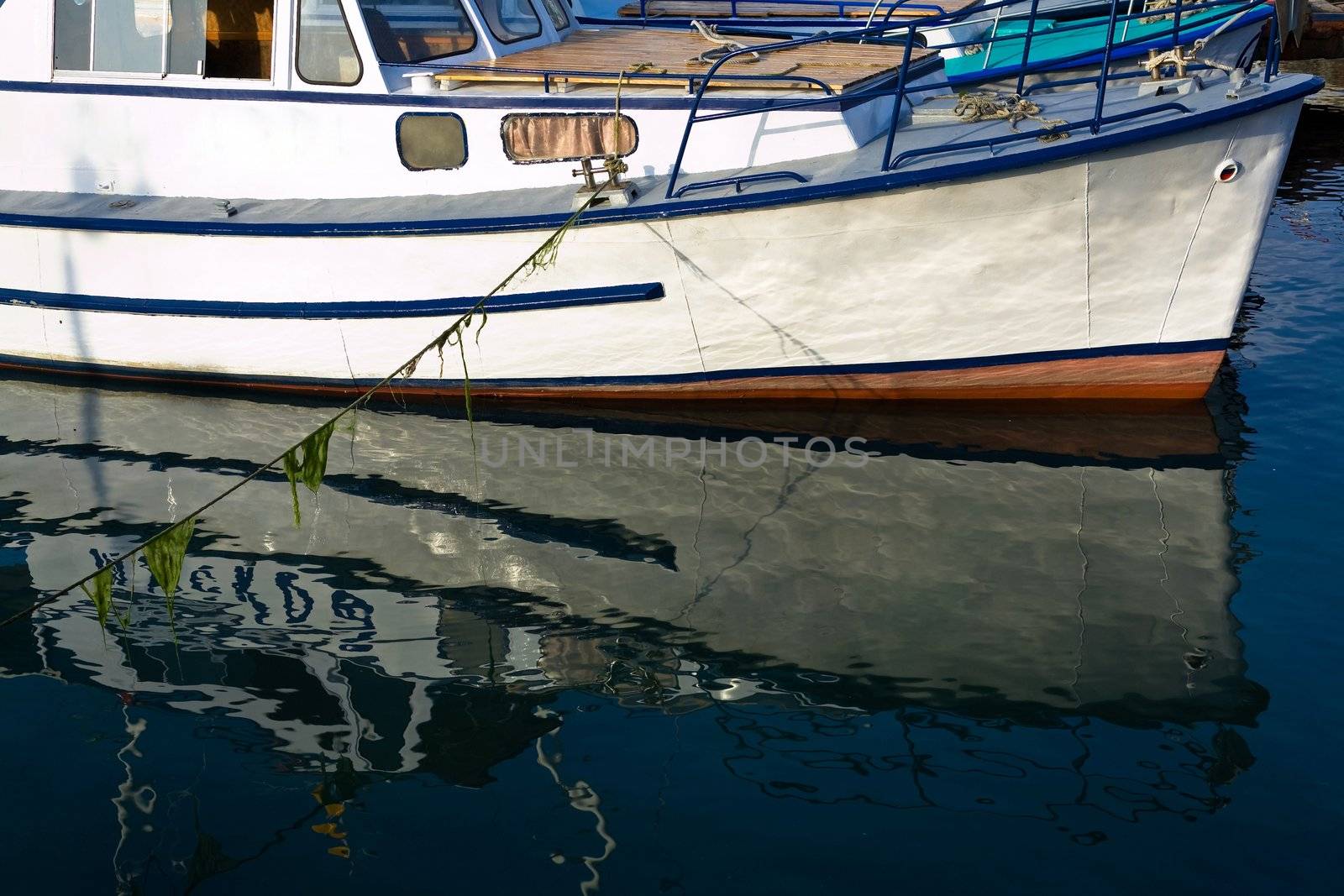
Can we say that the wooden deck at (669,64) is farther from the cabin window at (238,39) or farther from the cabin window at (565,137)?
the cabin window at (238,39)

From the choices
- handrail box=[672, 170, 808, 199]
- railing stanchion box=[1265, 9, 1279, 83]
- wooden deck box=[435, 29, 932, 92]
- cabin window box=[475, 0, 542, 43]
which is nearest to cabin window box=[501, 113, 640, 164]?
wooden deck box=[435, 29, 932, 92]

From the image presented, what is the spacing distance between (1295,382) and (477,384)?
5.41 metres

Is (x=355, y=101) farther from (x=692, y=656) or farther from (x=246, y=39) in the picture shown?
(x=692, y=656)

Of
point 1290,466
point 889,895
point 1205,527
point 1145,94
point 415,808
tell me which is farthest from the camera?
point 1145,94

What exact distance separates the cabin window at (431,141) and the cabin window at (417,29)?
1.44 feet

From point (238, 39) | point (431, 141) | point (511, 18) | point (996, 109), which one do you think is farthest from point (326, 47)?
point (996, 109)

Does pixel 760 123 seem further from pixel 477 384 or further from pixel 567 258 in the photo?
pixel 477 384

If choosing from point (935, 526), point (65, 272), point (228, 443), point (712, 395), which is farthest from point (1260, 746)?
point (65, 272)

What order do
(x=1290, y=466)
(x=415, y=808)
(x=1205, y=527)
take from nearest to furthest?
(x=415, y=808)
(x=1205, y=527)
(x=1290, y=466)

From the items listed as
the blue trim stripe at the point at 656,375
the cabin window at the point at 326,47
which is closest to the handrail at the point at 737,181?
the blue trim stripe at the point at 656,375

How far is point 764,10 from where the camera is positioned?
10828 millimetres

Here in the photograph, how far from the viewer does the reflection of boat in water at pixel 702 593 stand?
5.06m

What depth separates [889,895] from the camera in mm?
4242

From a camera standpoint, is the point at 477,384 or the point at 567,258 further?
the point at 477,384
